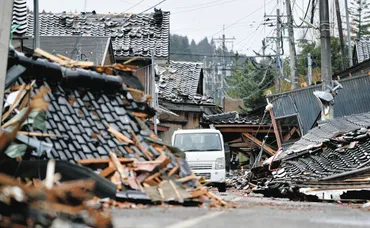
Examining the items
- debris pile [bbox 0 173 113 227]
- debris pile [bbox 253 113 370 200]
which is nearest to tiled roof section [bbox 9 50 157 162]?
debris pile [bbox 0 173 113 227]

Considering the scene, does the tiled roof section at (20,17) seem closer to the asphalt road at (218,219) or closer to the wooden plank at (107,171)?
the wooden plank at (107,171)

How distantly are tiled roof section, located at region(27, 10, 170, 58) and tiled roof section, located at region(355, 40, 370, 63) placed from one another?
13362 millimetres

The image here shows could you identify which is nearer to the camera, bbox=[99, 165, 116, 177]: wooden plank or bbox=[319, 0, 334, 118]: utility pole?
bbox=[99, 165, 116, 177]: wooden plank

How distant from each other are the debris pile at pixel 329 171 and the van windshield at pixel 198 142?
2.29 metres

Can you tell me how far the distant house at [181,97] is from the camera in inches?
1690

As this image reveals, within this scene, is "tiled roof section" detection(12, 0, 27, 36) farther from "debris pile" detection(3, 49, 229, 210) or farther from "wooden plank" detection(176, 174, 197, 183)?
"wooden plank" detection(176, 174, 197, 183)

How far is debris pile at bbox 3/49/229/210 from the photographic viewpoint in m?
11.5

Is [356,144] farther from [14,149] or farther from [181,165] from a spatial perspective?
[14,149]

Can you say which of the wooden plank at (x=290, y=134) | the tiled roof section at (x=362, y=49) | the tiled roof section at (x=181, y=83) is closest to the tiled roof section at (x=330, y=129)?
the wooden plank at (x=290, y=134)

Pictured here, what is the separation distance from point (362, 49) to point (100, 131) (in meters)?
36.5

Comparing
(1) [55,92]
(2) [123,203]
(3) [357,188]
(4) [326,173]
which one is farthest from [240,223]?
(4) [326,173]

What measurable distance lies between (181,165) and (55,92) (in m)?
2.73

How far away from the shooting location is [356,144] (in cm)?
1923

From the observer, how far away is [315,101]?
115 ft
